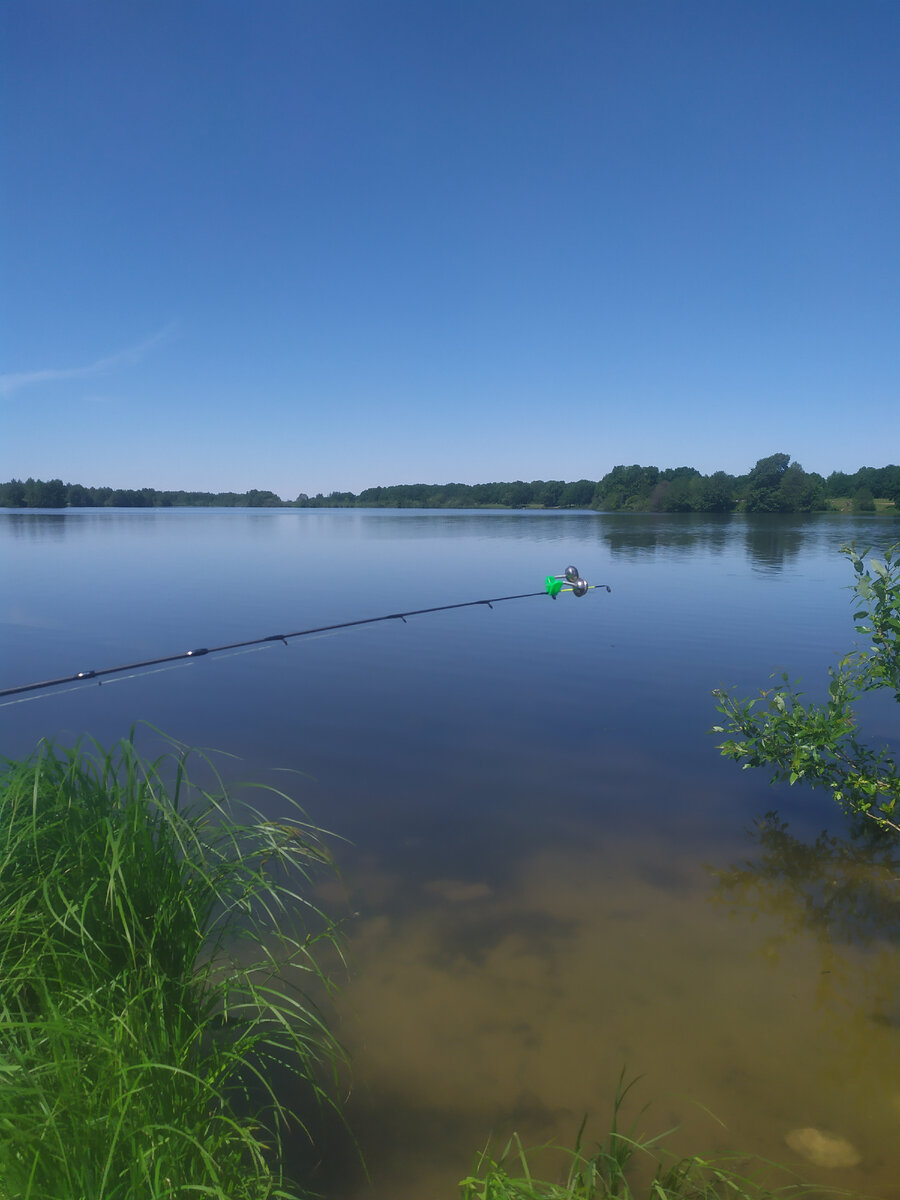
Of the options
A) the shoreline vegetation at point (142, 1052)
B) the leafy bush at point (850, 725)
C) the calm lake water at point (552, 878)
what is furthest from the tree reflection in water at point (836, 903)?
the shoreline vegetation at point (142, 1052)

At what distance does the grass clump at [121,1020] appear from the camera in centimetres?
198

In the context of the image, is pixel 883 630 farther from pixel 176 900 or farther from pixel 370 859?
pixel 176 900

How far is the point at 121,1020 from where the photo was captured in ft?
7.59

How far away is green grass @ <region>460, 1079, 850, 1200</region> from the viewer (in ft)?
7.75

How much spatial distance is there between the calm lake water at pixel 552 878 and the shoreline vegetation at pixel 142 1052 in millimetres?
264

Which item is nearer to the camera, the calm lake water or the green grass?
the green grass

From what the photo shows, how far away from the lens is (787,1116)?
2998 mm

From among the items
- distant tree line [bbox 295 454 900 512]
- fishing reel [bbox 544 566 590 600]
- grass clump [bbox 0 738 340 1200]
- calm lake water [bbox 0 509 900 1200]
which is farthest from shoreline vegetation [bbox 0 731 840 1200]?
distant tree line [bbox 295 454 900 512]

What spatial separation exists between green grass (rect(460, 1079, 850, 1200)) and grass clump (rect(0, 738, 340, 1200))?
777 millimetres

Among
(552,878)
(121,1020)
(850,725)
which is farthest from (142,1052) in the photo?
(850,725)

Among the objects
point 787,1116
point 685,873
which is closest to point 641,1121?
point 787,1116

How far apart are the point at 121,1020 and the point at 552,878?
3112 mm

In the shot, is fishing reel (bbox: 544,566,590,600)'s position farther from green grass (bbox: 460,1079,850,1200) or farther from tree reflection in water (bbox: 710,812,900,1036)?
green grass (bbox: 460,1079,850,1200)

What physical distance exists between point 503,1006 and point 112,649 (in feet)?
32.7
